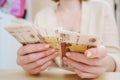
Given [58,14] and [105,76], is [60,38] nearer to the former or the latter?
[105,76]

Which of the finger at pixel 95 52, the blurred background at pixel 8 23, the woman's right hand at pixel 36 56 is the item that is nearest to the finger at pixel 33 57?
the woman's right hand at pixel 36 56

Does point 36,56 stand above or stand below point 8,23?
below

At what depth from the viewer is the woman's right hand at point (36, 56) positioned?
71 cm

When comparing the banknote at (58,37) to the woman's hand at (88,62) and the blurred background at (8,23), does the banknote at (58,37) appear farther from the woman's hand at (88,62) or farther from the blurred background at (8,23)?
the blurred background at (8,23)

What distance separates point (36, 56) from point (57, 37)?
11 centimetres

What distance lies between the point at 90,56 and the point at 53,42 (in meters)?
0.12

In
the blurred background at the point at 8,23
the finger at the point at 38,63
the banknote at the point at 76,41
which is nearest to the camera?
the banknote at the point at 76,41

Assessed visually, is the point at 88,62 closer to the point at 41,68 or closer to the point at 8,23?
the point at 41,68

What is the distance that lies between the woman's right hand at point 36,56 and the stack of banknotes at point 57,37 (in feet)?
0.06

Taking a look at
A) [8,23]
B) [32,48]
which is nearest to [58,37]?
[32,48]

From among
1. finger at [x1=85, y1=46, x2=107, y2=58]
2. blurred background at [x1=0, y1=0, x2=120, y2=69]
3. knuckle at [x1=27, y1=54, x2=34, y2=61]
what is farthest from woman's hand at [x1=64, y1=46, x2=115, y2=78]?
blurred background at [x1=0, y1=0, x2=120, y2=69]

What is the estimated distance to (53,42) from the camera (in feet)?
2.23

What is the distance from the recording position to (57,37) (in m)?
0.65

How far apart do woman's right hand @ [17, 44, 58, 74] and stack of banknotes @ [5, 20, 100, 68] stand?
19mm
